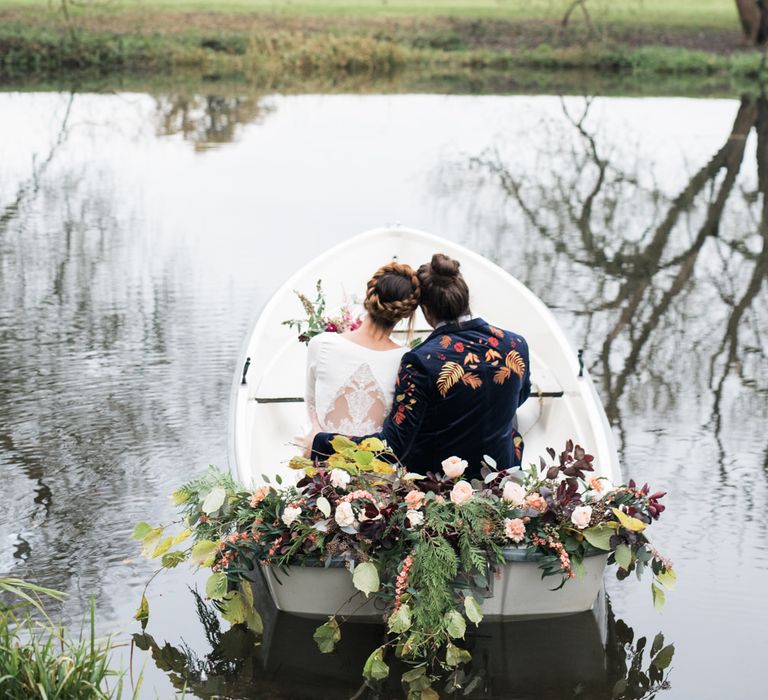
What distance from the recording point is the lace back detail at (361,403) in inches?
151

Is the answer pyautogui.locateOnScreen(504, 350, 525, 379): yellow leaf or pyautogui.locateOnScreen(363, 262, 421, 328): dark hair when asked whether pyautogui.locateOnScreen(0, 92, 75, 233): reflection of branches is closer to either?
pyautogui.locateOnScreen(363, 262, 421, 328): dark hair

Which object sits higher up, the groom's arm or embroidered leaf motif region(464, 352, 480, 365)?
embroidered leaf motif region(464, 352, 480, 365)

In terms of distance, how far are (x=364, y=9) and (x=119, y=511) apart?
93.3 feet

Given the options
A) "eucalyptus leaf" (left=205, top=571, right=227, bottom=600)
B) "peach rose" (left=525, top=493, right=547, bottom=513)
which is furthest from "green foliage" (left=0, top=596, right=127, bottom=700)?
"peach rose" (left=525, top=493, right=547, bottom=513)

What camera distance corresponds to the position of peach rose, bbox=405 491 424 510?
3.34 meters

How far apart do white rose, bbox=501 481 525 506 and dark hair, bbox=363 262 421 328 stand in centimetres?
72

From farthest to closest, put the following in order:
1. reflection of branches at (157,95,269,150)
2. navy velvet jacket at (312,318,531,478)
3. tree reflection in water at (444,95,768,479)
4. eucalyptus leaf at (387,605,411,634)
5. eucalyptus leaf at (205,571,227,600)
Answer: reflection of branches at (157,95,269,150)
tree reflection in water at (444,95,768,479)
navy velvet jacket at (312,318,531,478)
eucalyptus leaf at (205,571,227,600)
eucalyptus leaf at (387,605,411,634)

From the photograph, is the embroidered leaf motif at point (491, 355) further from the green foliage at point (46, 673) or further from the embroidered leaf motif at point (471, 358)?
the green foliage at point (46, 673)

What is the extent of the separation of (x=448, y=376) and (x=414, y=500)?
0.42 metres

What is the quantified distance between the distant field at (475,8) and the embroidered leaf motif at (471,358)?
26.9m

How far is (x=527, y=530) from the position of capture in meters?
3.41

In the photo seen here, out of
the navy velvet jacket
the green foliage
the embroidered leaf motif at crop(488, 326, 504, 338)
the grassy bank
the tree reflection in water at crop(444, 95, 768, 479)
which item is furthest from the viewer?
the grassy bank

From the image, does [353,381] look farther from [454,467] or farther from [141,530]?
[141,530]

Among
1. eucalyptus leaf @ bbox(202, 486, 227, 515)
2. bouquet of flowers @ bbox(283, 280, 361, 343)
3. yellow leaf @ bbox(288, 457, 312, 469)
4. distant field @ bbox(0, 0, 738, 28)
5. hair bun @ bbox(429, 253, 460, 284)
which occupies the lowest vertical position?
eucalyptus leaf @ bbox(202, 486, 227, 515)
